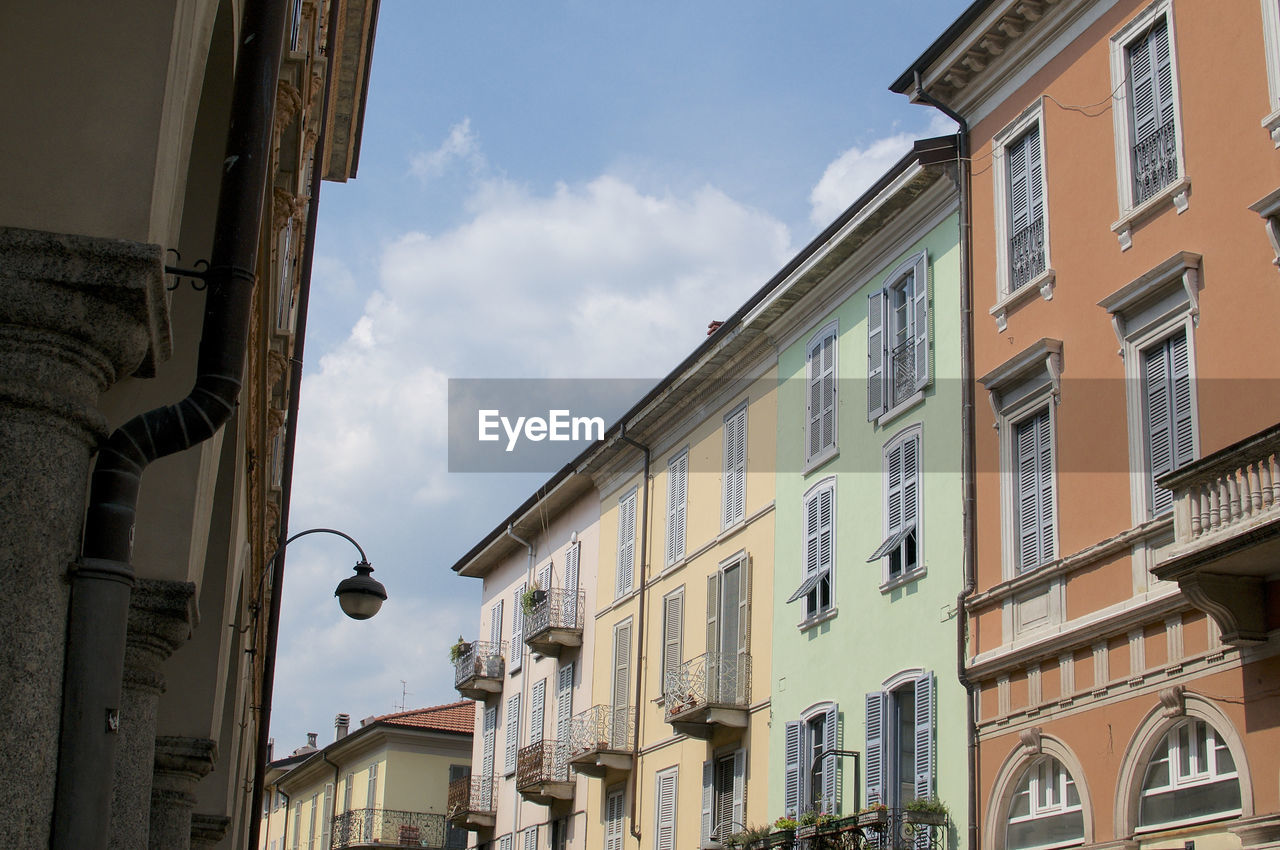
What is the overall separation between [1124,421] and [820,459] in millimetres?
7896

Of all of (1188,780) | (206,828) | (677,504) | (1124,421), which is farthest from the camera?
(677,504)

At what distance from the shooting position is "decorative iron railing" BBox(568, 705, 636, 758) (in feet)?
96.0

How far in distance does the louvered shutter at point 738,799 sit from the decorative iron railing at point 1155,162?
38.5 feet

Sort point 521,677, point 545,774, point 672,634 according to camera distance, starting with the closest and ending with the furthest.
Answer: point 672,634
point 545,774
point 521,677

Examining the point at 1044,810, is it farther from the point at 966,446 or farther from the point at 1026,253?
the point at 1026,253

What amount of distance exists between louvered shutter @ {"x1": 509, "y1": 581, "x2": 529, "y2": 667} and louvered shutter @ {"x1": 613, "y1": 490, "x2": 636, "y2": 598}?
540 centimetres

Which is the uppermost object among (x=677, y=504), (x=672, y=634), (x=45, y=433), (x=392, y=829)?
(x=677, y=504)

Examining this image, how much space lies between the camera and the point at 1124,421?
50.5 feet

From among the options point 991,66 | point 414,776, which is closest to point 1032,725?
point 991,66

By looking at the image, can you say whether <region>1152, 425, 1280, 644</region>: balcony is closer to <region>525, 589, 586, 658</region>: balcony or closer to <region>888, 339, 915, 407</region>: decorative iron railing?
<region>888, 339, 915, 407</region>: decorative iron railing

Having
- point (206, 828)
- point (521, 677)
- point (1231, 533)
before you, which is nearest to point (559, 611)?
point (521, 677)

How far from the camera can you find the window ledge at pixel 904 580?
19.4 meters

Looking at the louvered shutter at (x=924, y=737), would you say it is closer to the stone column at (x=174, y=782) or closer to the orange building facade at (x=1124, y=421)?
the orange building facade at (x=1124, y=421)

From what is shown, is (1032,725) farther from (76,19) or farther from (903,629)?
(76,19)
